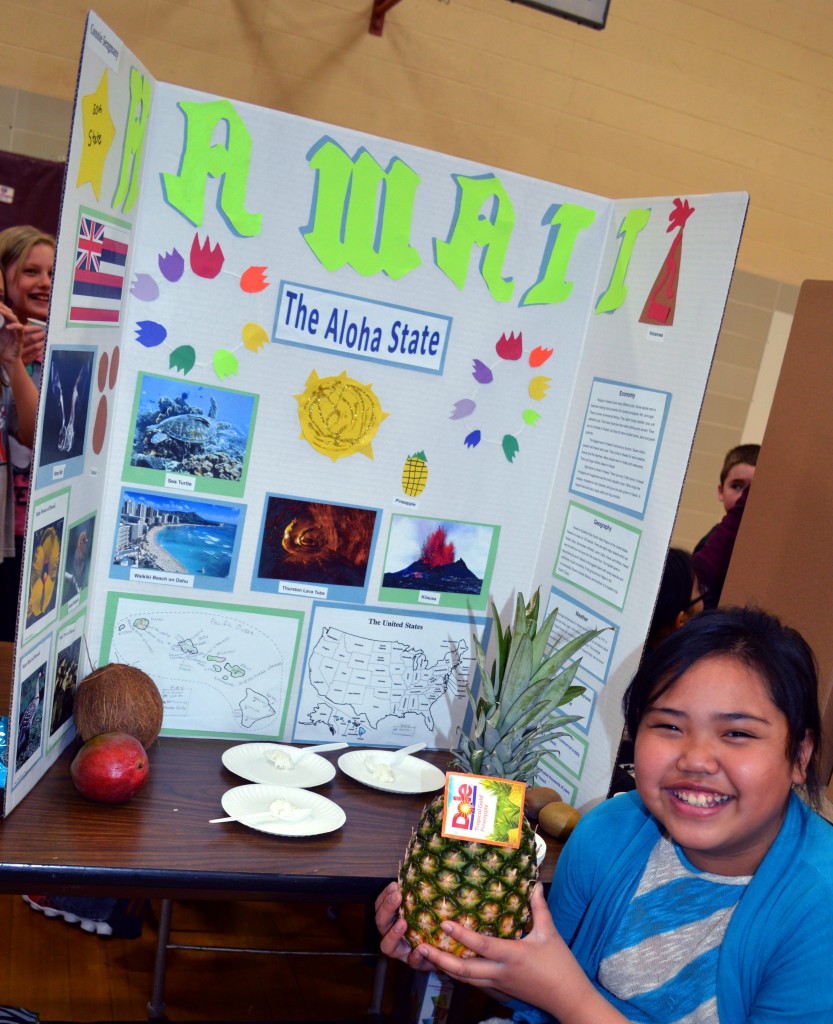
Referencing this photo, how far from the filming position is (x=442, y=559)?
2164mm

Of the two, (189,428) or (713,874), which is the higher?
(189,428)

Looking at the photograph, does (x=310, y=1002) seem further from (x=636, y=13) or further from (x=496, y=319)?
(x=636, y=13)

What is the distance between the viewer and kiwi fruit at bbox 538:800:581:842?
194 cm

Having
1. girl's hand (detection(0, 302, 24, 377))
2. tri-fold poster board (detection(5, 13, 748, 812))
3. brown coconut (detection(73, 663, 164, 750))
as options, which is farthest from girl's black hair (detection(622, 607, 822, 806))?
girl's hand (detection(0, 302, 24, 377))

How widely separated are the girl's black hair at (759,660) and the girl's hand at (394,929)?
1.63ft

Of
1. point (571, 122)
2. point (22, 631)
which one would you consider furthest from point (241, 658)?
point (571, 122)

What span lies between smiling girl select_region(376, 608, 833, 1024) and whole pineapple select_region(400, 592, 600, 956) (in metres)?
0.04

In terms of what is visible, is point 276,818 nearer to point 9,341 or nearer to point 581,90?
point 9,341

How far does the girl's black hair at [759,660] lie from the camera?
1.41m

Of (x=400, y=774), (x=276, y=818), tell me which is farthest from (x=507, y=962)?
(x=400, y=774)

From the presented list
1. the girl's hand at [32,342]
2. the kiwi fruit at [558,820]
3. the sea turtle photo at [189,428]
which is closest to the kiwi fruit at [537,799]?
the kiwi fruit at [558,820]

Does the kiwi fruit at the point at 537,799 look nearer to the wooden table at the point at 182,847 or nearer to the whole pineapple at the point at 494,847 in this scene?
the wooden table at the point at 182,847

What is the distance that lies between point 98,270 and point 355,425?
0.61m

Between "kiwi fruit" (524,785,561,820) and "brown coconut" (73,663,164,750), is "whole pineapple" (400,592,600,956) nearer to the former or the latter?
"kiwi fruit" (524,785,561,820)
